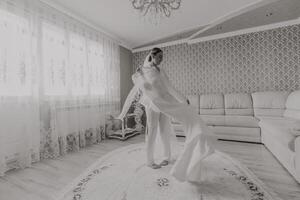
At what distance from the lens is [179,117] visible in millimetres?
1777

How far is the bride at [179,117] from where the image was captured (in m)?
1.58

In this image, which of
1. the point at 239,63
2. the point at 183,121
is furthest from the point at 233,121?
the point at 183,121

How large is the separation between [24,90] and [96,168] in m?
1.49

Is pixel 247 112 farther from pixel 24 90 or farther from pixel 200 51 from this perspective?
pixel 24 90

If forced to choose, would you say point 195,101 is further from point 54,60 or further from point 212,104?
point 54,60

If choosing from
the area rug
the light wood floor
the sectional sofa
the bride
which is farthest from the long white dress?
the sectional sofa

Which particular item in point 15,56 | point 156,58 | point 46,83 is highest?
point 15,56

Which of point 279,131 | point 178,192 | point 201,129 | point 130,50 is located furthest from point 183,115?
point 130,50

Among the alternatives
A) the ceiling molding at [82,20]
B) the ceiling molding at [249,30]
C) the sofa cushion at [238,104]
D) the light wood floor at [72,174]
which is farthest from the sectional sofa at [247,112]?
the ceiling molding at [82,20]

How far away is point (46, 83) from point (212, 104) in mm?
3443

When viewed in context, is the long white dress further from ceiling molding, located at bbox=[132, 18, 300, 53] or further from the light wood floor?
ceiling molding, located at bbox=[132, 18, 300, 53]

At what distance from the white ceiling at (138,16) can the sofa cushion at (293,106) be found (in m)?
1.80

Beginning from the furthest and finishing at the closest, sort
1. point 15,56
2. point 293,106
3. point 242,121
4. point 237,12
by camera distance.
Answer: point 242,121 → point 237,12 → point 293,106 → point 15,56

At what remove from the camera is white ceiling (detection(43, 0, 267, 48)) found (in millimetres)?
2750
